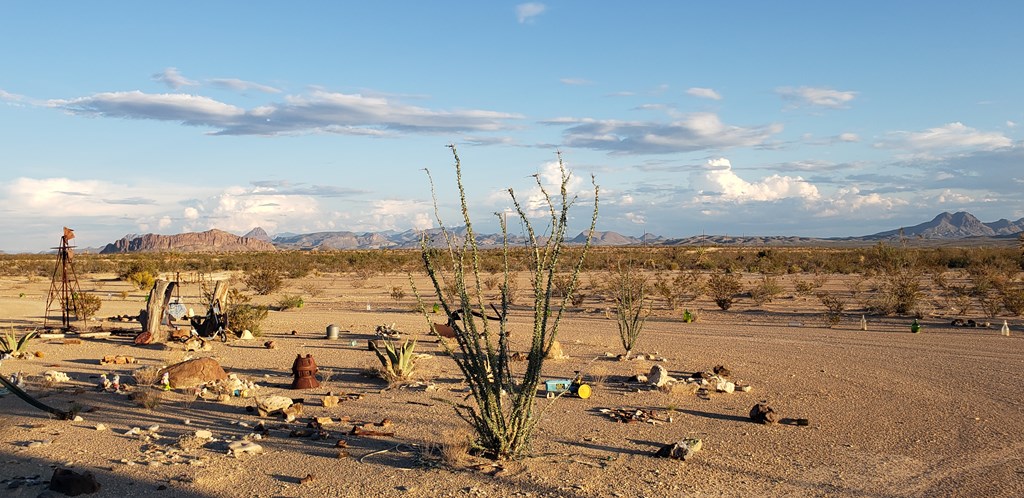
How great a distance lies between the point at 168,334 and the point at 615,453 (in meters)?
12.3

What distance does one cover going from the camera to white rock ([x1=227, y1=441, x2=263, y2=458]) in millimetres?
7730

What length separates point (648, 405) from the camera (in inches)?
396

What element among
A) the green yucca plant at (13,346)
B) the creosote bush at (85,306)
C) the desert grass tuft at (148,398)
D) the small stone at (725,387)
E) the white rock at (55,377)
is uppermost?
the creosote bush at (85,306)

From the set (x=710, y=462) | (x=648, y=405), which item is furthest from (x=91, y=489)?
(x=648, y=405)

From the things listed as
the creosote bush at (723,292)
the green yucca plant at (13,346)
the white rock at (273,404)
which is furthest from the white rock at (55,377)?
the creosote bush at (723,292)

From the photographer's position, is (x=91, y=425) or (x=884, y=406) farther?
(x=884, y=406)

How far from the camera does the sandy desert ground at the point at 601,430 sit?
6863 millimetres

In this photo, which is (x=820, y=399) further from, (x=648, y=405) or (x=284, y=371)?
(x=284, y=371)

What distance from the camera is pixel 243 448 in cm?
777

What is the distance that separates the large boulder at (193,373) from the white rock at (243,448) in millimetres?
3611

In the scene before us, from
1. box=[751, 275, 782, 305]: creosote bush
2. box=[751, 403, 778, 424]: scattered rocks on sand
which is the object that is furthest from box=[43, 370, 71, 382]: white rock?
box=[751, 275, 782, 305]: creosote bush

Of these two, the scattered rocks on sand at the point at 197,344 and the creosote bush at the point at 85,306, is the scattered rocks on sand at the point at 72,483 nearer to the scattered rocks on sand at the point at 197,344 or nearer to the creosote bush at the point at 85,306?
the scattered rocks on sand at the point at 197,344

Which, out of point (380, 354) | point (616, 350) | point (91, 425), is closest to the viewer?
point (91, 425)

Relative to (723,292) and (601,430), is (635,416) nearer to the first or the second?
(601,430)
